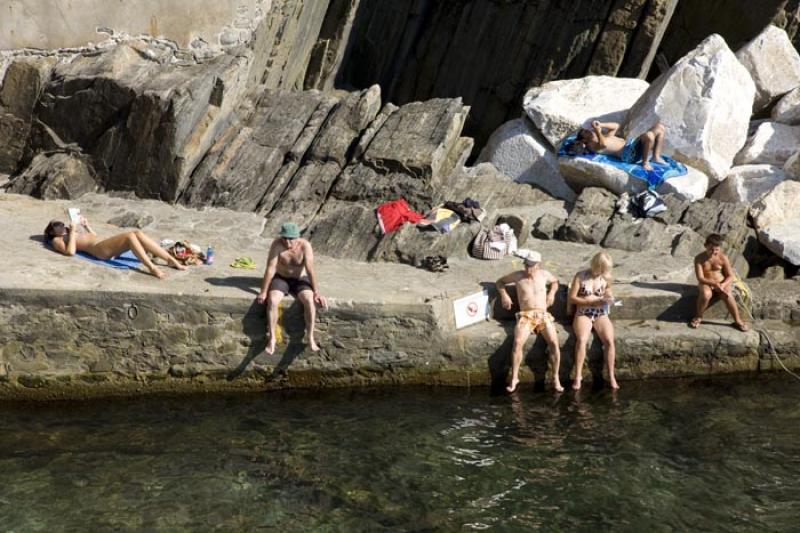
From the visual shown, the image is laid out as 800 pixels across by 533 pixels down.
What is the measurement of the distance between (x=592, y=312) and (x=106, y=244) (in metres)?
4.74

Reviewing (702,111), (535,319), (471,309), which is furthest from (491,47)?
(535,319)

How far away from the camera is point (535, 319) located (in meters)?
10.0

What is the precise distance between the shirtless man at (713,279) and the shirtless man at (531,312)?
1561 mm

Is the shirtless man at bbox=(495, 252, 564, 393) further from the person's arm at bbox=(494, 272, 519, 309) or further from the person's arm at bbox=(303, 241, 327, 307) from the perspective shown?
the person's arm at bbox=(303, 241, 327, 307)

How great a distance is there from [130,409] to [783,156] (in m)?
9.13

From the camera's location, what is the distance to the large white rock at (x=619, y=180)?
508 inches

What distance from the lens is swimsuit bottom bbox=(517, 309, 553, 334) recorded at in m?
10.0

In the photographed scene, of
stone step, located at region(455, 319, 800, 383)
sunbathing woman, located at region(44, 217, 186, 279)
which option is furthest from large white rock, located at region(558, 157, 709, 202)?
sunbathing woman, located at region(44, 217, 186, 279)

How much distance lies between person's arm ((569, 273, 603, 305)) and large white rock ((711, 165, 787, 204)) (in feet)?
13.4

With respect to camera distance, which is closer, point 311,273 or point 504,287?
point 311,273

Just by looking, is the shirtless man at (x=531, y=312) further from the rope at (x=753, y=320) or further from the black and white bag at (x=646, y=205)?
the black and white bag at (x=646, y=205)

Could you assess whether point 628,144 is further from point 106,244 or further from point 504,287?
point 106,244

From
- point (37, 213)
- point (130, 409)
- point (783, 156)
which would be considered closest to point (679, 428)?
point (130, 409)

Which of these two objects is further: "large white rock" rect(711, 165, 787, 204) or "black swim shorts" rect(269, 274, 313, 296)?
"large white rock" rect(711, 165, 787, 204)
